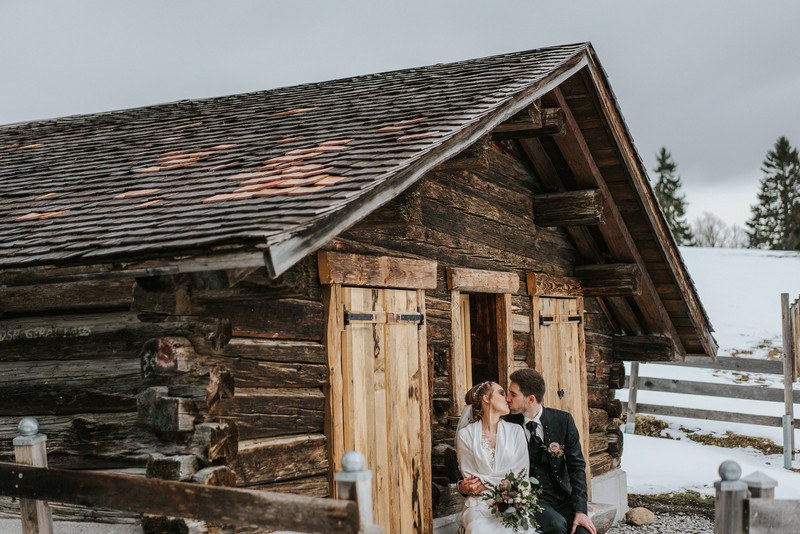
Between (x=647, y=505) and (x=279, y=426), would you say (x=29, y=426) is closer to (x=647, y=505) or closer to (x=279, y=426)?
(x=279, y=426)

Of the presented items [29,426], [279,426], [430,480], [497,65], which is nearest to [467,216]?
[497,65]

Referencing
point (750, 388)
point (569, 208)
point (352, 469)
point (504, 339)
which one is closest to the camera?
point (352, 469)

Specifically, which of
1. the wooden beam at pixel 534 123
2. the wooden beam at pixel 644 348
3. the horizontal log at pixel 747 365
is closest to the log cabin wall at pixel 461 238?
the wooden beam at pixel 534 123

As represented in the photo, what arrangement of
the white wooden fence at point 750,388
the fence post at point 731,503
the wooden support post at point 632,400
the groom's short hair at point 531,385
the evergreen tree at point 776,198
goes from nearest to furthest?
1. the fence post at point 731,503
2. the groom's short hair at point 531,385
3. the white wooden fence at point 750,388
4. the wooden support post at point 632,400
5. the evergreen tree at point 776,198

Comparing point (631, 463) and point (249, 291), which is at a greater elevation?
point (249, 291)

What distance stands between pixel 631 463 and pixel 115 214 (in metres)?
10.0

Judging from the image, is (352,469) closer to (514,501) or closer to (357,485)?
(357,485)

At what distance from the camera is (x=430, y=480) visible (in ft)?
22.1

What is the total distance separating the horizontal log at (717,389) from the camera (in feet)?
44.6

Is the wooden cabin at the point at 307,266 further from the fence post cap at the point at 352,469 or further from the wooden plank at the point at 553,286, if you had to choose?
the fence post cap at the point at 352,469

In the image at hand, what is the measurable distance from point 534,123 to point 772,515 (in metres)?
4.05

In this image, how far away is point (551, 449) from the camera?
659 cm

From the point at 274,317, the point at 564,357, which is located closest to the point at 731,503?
the point at 274,317

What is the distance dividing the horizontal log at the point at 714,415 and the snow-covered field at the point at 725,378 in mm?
450
